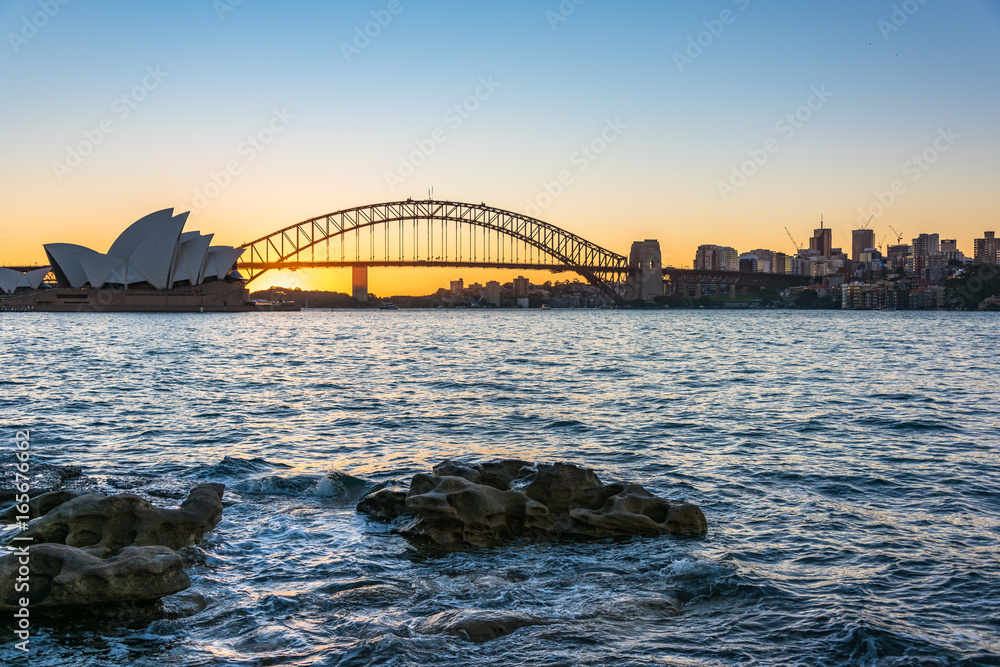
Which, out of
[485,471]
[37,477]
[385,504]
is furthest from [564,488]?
[37,477]

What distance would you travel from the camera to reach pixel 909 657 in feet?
13.2

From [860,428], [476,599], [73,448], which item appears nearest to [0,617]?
[476,599]

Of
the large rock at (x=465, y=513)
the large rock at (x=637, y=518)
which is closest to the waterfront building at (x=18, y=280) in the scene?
the large rock at (x=465, y=513)

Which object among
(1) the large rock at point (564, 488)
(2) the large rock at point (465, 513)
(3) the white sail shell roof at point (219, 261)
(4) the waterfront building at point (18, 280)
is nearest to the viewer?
(2) the large rock at point (465, 513)

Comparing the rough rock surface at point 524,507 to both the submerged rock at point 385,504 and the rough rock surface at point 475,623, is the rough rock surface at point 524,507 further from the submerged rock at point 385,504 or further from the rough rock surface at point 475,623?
the rough rock surface at point 475,623

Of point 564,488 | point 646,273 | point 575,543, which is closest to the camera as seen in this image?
point 575,543

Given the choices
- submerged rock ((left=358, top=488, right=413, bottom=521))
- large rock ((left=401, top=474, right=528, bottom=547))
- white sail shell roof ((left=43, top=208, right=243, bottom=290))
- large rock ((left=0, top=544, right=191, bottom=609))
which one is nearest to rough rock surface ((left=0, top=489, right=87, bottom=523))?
large rock ((left=0, top=544, right=191, bottom=609))

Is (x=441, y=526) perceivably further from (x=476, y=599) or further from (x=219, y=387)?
(x=219, y=387)

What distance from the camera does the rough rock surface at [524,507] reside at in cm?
591

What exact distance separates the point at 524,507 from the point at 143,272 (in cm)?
8600

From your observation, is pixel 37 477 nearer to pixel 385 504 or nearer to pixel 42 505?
pixel 42 505

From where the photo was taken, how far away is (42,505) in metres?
5.94

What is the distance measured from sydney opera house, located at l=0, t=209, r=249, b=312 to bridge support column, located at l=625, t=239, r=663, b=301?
5999 cm

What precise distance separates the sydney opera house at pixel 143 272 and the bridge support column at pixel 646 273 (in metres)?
60.0
